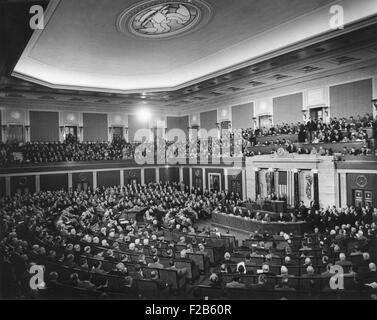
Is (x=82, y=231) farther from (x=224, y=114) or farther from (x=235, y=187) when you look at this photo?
(x=224, y=114)

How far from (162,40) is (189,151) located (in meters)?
11.4

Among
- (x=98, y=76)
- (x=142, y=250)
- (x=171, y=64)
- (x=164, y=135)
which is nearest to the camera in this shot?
(x=142, y=250)

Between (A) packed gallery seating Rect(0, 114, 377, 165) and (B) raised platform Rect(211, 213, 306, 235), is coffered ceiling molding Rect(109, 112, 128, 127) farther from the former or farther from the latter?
(B) raised platform Rect(211, 213, 306, 235)

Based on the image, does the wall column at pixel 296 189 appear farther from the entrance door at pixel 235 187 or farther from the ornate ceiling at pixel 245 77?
the ornate ceiling at pixel 245 77

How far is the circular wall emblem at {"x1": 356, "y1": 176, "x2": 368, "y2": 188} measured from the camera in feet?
52.9

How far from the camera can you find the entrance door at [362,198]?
52.9 ft

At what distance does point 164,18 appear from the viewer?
1541cm

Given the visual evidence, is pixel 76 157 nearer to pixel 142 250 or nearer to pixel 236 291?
pixel 142 250

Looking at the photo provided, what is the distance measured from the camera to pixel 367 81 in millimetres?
18109

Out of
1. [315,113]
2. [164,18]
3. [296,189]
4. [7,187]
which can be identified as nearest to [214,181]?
[296,189]

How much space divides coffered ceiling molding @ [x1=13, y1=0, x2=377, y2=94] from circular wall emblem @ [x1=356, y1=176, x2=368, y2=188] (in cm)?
726

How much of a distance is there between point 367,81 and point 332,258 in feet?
40.8

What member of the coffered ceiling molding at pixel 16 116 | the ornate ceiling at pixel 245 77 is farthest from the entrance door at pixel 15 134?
the ornate ceiling at pixel 245 77
